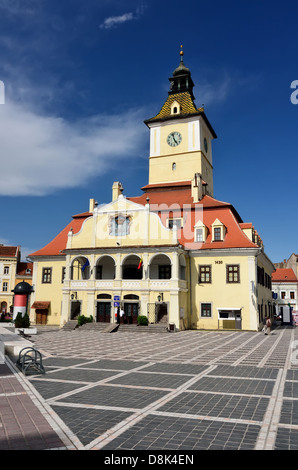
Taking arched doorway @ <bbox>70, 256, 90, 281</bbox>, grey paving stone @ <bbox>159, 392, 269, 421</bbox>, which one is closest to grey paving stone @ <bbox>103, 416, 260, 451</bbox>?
grey paving stone @ <bbox>159, 392, 269, 421</bbox>

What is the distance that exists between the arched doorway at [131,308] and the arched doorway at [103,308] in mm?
1807

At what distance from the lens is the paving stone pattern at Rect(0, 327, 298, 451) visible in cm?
677

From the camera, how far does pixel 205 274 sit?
36969 mm

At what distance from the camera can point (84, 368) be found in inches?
555

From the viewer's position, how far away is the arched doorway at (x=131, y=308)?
35.6m

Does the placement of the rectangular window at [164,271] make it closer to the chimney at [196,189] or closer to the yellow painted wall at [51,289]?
the chimney at [196,189]

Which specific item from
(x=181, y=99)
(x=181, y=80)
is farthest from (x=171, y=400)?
(x=181, y=80)

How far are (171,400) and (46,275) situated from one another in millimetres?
35534

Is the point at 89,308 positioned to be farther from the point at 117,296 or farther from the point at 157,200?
the point at 157,200

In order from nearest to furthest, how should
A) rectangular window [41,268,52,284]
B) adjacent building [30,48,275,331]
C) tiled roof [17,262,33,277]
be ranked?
adjacent building [30,48,275,331] → rectangular window [41,268,52,284] → tiled roof [17,262,33,277]

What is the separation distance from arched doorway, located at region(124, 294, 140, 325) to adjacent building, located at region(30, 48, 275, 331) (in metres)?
0.10

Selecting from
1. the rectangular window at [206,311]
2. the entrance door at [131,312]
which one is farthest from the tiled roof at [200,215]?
the entrance door at [131,312]

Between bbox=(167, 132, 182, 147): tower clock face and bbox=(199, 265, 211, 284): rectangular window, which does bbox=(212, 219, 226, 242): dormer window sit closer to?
bbox=(199, 265, 211, 284): rectangular window

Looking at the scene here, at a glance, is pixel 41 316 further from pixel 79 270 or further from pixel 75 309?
pixel 79 270
